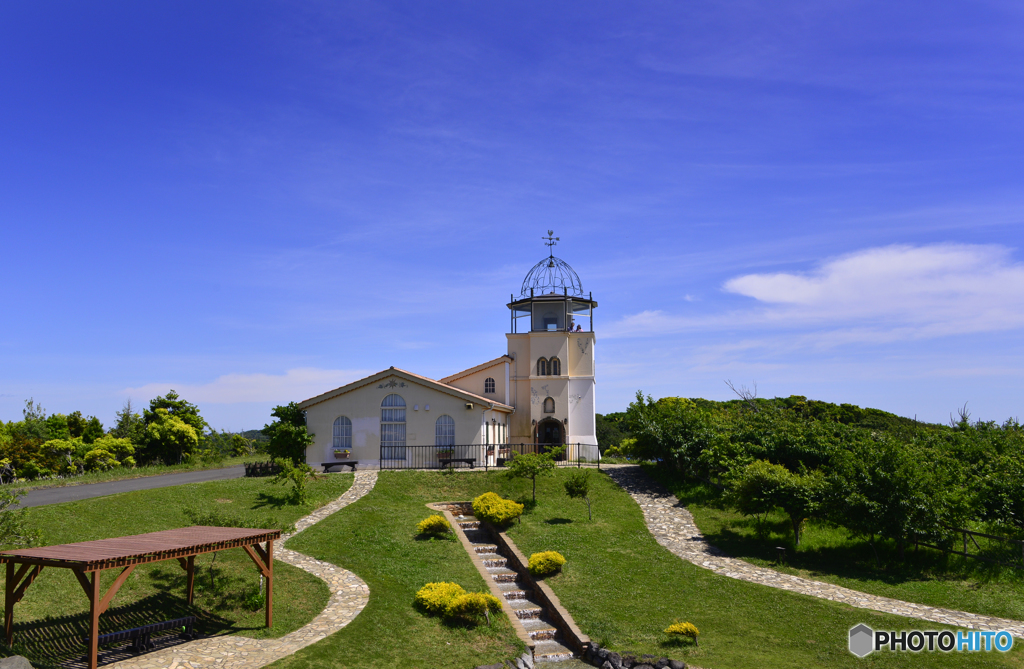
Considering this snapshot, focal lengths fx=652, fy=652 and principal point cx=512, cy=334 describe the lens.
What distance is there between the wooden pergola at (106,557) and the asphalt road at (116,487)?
10345 mm

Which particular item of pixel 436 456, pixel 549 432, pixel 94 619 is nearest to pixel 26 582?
pixel 94 619

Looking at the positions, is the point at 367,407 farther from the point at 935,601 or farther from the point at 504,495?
the point at 935,601

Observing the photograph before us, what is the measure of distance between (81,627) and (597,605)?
12.5m

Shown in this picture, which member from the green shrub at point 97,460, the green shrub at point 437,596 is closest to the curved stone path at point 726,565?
the green shrub at point 437,596

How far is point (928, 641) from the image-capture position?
49.8ft

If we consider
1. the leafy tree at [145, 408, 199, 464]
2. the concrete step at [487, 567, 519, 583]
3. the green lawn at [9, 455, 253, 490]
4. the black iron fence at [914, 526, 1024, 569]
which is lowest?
the concrete step at [487, 567, 519, 583]

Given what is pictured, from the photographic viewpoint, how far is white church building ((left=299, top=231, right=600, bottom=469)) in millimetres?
32375

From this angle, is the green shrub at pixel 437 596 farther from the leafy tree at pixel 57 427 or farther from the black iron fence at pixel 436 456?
the leafy tree at pixel 57 427

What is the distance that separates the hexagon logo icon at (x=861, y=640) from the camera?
14.9 m

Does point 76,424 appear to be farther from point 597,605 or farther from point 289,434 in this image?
point 597,605

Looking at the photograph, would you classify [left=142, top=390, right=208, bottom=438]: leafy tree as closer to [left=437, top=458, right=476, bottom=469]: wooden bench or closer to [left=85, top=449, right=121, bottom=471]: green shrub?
[left=85, top=449, right=121, bottom=471]: green shrub

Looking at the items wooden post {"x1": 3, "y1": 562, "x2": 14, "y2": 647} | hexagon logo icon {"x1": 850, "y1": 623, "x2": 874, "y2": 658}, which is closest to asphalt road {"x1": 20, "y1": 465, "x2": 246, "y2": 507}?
wooden post {"x1": 3, "y1": 562, "x2": 14, "y2": 647}

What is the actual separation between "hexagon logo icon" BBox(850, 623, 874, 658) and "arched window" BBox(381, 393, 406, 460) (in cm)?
2162

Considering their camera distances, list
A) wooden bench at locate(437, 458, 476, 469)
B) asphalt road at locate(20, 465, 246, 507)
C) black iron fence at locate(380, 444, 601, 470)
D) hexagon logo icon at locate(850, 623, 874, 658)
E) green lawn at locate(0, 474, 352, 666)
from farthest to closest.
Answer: black iron fence at locate(380, 444, 601, 470) → wooden bench at locate(437, 458, 476, 469) → asphalt road at locate(20, 465, 246, 507) → hexagon logo icon at locate(850, 623, 874, 658) → green lawn at locate(0, 474, 352, 666)
